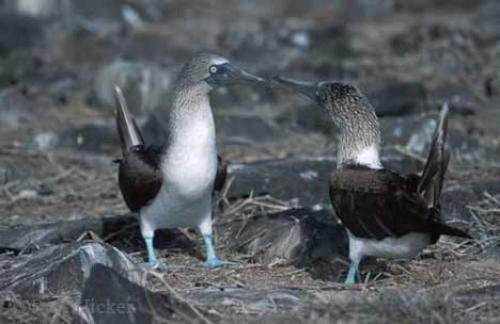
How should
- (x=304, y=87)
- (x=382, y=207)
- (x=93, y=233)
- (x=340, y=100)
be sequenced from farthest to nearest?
(x=93, y=233)
(x=304, y=87)
(x=340, y=100)
(x=382, y=207)

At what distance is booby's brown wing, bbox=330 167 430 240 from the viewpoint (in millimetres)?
7832

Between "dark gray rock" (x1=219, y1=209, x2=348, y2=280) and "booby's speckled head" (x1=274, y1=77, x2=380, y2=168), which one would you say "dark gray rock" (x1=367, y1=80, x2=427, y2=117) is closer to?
"dark gray rock" (x1=219, y1=209, x2=348, y2=280)

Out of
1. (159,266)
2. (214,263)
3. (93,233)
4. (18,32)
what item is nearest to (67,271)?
(159,266)

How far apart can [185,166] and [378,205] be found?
1.30 metres

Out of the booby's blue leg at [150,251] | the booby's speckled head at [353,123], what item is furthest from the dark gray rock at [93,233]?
the booby's speckled head at [353,123]

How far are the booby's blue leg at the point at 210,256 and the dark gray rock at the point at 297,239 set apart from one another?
0.28 metres

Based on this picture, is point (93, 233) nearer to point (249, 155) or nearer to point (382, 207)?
point (382, 207)

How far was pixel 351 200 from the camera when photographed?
7.99 meters

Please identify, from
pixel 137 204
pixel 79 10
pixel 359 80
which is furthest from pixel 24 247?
pixel 79 10

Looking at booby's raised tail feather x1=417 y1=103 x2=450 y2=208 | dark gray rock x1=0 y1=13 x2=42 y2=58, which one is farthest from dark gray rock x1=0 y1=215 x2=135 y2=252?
dark gray rock x1=0 y1=13 x2=42 y2=58

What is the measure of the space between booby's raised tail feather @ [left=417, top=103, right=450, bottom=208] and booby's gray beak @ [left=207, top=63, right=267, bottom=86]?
1.38m

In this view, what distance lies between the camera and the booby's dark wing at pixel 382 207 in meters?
7.82

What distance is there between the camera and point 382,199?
7.90 m

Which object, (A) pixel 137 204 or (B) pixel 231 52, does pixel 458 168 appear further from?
(B) pixel 231 52
